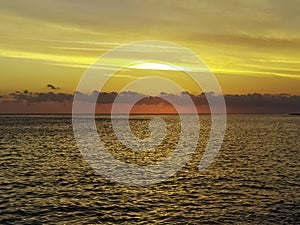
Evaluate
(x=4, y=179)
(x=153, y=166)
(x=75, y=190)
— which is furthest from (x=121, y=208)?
(x=153, y=166)

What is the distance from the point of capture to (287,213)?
34.3 metres

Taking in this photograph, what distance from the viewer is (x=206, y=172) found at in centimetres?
5697

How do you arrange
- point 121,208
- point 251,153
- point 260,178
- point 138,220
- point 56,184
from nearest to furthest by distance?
point 138,220 < point 121,208 < point 56,184 < point 260,178 < point 251,153

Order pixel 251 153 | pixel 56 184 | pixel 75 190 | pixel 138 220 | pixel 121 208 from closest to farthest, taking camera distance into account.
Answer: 1. pixel 138 220
2. pixel 121 208
3. pixel 75 190
4. pixel 56 184
5. pixel 251 153

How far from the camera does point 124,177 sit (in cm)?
5272

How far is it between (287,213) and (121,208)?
1523cm

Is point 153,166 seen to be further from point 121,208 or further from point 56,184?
point 121,208

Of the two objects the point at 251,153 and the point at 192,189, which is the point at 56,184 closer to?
the point at 192,189

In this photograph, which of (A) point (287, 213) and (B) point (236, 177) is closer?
(A) point (287, 213)

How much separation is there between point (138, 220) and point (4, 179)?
80.8ft

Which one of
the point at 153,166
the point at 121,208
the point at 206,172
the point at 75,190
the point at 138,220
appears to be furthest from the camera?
the point at 153,166

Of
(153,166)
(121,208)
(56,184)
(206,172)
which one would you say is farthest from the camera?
(153,166)

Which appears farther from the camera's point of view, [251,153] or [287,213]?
[251,153]

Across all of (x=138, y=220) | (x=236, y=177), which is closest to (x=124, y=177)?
(x=236, y=177)
